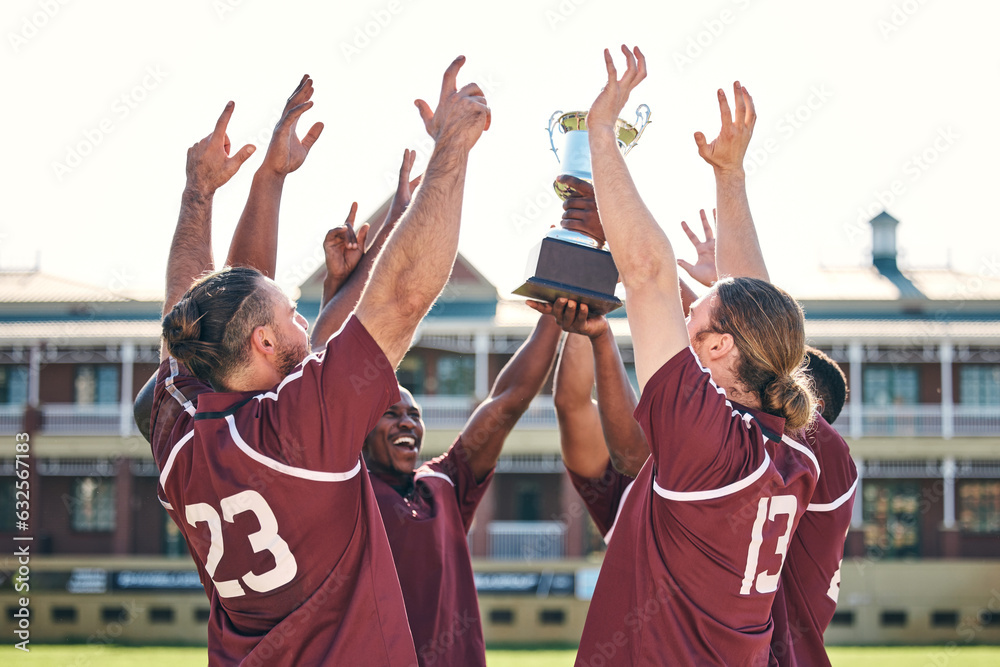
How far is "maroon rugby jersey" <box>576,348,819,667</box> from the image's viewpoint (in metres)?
2.45

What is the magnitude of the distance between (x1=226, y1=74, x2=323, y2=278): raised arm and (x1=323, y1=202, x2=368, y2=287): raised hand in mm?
257

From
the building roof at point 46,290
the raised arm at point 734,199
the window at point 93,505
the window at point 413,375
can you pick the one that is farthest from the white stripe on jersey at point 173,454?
the building roof at point 46,290

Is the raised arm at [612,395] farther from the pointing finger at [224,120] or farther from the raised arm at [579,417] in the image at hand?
the pointing finger at [224,120]

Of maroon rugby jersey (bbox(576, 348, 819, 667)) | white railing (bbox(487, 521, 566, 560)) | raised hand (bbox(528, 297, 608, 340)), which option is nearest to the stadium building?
white railing (bbox(487, 521, 566, 560))

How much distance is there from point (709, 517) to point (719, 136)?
142 centimetres

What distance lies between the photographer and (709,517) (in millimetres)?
2471

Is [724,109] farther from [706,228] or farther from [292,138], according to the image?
[292,138]

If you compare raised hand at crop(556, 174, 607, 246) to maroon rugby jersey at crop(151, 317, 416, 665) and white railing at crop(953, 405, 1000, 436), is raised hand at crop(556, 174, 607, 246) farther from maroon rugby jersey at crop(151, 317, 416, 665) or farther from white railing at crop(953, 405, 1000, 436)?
white railing at crop(953, 405, 1000, 436)

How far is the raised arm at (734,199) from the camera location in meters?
3.27

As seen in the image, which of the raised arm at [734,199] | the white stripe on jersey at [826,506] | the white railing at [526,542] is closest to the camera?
the white stripe on jersey at [826,506]

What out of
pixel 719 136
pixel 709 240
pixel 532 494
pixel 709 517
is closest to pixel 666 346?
pixel 709 517

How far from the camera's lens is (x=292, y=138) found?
3504 mm

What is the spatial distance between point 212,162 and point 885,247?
104 ft

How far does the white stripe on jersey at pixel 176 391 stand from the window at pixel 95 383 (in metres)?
27.4
